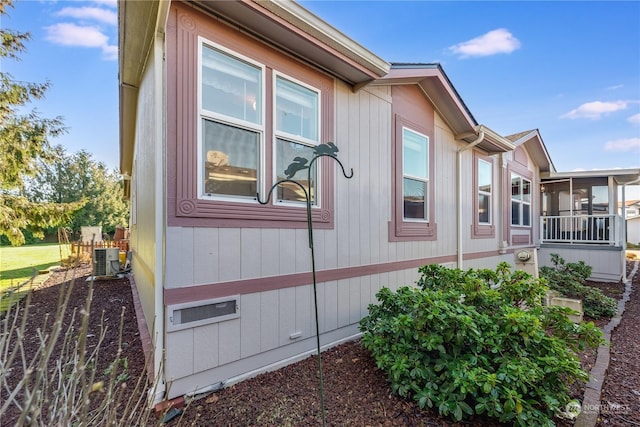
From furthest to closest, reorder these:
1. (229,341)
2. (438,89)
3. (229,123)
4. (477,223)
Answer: (477,223), (438,89), (229,123), (229,341)

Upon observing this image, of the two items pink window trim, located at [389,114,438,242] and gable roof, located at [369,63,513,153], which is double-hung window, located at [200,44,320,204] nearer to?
gable roof, located at [369,63,513,153]

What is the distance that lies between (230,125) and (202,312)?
1.87 metres

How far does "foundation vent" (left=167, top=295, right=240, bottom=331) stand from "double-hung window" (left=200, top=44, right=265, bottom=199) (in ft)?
3.38

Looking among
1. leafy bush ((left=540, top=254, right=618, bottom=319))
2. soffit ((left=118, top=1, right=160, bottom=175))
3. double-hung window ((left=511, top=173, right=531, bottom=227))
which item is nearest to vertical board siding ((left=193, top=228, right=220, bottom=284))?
soffit ((left=118, top=1, right=160, bottom=175))

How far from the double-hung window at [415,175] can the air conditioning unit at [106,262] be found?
7913 mm

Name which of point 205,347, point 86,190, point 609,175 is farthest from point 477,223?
point 86,190

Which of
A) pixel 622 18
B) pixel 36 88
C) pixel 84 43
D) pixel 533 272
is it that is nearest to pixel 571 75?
pixel 622 18

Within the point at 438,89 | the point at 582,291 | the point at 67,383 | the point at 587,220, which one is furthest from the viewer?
the point at 587,220

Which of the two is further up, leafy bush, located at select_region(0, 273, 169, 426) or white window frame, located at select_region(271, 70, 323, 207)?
white window frame, located at select_region(271, 70, 323, 207)

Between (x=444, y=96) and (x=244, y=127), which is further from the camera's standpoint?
(x=444, y=96)

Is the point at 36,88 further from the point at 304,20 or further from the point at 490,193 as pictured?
the point at 490,193

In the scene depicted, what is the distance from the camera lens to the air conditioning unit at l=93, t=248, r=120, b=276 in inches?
309

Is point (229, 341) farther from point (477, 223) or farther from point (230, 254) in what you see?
point (477, 223)

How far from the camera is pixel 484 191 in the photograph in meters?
7.41
